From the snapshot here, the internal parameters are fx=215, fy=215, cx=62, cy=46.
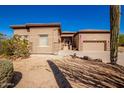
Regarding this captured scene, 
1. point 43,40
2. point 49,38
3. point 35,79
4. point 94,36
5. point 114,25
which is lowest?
point 35,79

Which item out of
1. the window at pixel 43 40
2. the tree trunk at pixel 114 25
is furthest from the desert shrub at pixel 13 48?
the tree trunk at pixel 114 25

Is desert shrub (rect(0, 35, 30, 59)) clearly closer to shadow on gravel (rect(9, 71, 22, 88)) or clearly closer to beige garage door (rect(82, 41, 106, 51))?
shadow on gravel (rect(9, 71, 22, 88))

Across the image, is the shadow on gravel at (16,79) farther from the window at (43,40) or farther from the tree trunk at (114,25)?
the window at (43,40)

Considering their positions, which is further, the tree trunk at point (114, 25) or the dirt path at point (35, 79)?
the tree trunk at point (114, 25)

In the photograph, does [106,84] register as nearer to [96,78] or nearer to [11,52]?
[96,78]

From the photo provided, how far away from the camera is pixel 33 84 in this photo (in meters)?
7.67

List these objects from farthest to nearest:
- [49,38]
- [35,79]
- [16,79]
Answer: [49,38]
[35,79]
[16,79]

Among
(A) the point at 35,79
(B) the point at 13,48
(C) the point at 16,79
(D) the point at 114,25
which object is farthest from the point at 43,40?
(C) the point at 16,79

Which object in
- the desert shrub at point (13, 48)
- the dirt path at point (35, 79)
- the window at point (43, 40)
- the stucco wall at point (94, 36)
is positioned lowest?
the dirt path at point (35, 79)

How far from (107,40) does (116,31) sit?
52.3ft

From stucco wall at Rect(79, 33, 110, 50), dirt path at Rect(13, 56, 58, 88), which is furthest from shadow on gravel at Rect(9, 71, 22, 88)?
stucco wall at Rect(79, 33, 110, 50)

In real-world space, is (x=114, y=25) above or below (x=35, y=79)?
above

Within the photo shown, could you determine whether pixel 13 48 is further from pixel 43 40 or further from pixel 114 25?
pixel 114 25
